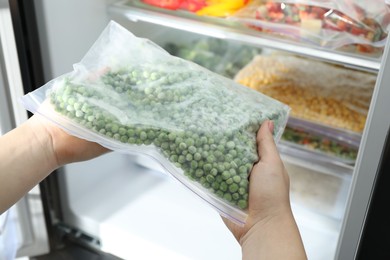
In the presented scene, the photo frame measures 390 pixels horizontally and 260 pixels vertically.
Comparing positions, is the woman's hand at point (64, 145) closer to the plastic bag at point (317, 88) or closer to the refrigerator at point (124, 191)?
the refrigerator at point (124, 191)

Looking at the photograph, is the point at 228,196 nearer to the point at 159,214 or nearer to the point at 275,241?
the point at 275,241

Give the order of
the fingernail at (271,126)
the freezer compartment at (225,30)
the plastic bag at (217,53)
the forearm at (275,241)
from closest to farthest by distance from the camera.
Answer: the forearm at (275,241), the fingernail at (271,126), the freezer compartment at (225,30), the plastic bag at (217,53)

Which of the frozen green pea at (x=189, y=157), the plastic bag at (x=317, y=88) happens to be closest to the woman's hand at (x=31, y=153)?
the frozen green pea at (x=189, y=157)

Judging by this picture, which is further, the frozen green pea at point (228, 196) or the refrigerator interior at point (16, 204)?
the refrigerator interior at point (16, 204)

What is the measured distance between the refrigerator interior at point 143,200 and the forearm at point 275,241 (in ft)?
1.73

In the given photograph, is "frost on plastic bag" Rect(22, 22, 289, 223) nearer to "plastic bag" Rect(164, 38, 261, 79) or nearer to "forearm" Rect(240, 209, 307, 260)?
"forearm" Rect(240, 209, 307, 260)

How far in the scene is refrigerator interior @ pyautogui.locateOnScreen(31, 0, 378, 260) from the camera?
1.27m

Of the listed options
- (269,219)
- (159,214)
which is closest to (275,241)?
(269,219)

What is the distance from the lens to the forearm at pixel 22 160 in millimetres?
886

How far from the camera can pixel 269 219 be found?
800 millimetres

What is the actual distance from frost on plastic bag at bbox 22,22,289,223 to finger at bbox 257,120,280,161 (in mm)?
13

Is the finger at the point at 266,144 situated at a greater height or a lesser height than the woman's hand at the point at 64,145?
greater

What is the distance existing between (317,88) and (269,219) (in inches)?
26.4

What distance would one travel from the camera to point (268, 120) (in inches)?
35.6
